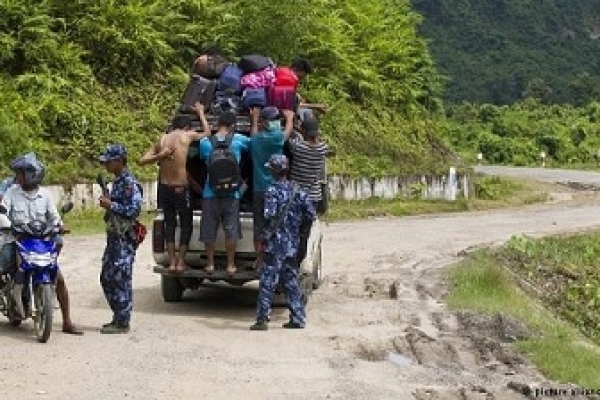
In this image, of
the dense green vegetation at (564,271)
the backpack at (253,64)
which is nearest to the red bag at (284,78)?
the backpack at (253,64)

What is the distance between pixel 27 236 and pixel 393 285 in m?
6.53

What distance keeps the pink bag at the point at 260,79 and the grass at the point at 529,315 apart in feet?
12.4

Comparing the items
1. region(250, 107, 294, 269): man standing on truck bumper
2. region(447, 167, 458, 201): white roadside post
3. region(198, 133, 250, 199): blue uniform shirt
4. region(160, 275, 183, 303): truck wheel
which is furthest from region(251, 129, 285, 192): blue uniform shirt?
region(447, 167, 458, 201): white roadside post

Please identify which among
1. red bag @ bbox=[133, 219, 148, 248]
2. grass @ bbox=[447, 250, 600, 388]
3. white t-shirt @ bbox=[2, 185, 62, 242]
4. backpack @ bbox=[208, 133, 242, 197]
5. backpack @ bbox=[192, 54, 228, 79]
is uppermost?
backpack @ bbox=[192, 54, 228, 79]

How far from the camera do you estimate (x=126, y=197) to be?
10867 mm

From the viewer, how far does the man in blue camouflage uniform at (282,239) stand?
37.4 ft

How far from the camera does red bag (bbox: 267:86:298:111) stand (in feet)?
42.6

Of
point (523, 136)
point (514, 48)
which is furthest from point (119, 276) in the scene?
point (514, 48)

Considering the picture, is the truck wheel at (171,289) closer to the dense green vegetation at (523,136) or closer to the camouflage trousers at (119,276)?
the camouflage trousers at (119,276)

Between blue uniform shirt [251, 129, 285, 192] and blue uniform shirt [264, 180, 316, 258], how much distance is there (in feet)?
2.32

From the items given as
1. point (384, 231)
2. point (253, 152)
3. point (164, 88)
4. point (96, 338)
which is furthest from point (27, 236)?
point (164, 88)

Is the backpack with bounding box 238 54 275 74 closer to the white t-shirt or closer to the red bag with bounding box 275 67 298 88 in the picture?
the red bag with bounding box 275 67 298 88

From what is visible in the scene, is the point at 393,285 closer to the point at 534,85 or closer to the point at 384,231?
the point at 384,231

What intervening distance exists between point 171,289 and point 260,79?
2.76 m
